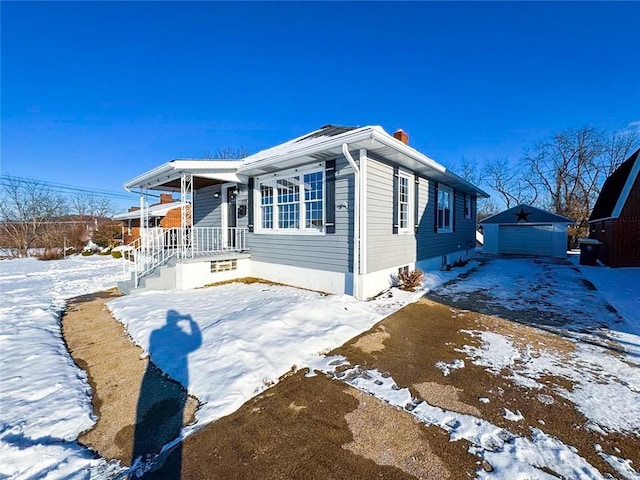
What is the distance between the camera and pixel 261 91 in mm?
13523

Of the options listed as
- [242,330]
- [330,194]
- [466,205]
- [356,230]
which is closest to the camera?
[242,330]

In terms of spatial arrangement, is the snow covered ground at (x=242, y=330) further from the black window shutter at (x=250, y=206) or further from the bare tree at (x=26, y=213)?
the bare tree at (x=26, y=213)

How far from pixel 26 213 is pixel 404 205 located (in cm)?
3004

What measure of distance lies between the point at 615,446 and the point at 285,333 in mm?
3528

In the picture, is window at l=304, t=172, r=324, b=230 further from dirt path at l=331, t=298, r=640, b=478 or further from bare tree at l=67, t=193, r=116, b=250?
bare tree at l=67, t=193, r=116, b=250

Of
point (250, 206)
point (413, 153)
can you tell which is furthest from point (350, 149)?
point (250, 206)

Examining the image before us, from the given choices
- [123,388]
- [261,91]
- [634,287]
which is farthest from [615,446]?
[261,91]

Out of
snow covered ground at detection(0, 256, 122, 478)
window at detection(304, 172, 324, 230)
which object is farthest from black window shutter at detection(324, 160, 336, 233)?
snow covered ground at detection(0, 256, 122, 478)

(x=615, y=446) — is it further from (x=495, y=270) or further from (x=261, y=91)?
(x=261, y=91)

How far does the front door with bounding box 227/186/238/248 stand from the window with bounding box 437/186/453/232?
297 inches

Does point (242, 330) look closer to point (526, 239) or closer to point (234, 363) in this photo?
point (234, 363)

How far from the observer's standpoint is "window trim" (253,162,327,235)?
6.97m

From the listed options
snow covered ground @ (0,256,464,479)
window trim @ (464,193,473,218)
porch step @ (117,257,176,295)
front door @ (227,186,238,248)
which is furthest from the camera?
window trim @ (464,193,473,218)

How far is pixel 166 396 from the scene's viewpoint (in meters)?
2.94
